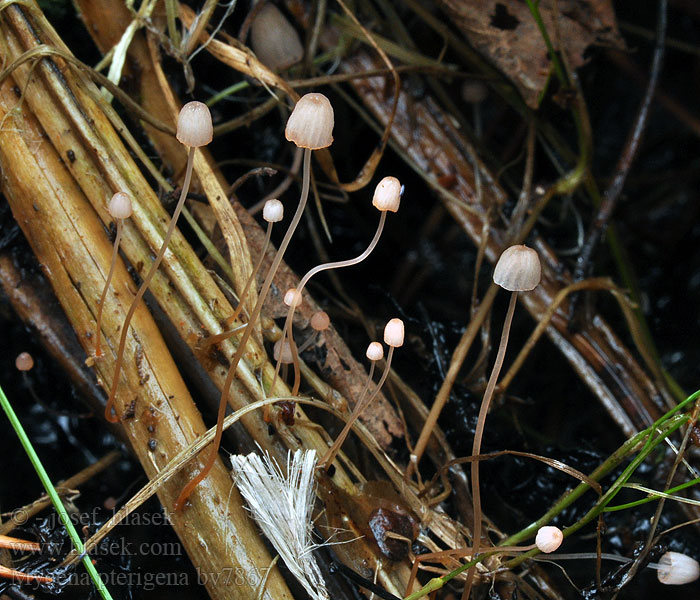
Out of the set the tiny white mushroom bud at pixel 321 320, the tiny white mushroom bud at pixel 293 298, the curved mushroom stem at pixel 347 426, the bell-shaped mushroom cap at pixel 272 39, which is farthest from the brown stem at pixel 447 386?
the bell-shaped mushroom cap at pixel 272 39

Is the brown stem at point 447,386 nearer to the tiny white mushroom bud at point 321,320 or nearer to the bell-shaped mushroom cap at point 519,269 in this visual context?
the tiny white mushroom bud at point 321,320

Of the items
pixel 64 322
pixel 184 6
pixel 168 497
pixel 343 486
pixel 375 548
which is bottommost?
pixel 375 548

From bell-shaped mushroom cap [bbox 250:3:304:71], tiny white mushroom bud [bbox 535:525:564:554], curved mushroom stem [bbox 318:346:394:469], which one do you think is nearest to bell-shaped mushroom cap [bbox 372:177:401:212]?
curved mushroom stem [bbox 318:346:394:469]

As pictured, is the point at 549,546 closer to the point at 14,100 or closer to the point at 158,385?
the point at 158,385

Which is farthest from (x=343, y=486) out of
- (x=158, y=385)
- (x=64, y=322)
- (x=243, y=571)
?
(x=64, y=322)

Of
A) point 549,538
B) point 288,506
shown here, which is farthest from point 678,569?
point 288,506

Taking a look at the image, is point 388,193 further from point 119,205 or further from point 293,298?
point 119,205

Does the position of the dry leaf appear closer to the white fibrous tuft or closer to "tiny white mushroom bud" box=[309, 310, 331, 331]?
"tiny white mushroom bud" box=[309, 310, 331, 331]
